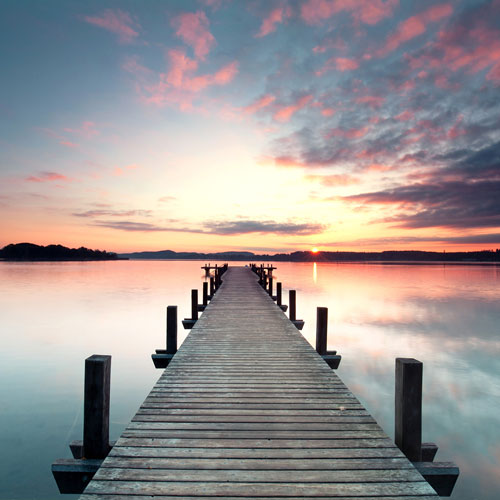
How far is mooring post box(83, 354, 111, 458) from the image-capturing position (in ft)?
12.7

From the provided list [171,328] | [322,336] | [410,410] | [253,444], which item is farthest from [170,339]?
[410,410]

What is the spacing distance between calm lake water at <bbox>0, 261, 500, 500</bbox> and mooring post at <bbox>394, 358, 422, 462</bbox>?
152 inches

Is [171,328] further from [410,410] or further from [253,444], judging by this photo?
[410,410]

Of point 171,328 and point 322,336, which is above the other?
point 171,328

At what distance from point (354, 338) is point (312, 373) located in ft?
46.8

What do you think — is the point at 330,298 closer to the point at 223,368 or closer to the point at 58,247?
the point at 223,368

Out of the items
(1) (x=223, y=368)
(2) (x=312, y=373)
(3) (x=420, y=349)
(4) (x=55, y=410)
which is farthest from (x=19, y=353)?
(3) (x=420, y=349)

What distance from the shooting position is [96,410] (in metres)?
3.93

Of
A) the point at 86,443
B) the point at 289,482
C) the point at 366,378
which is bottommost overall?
the point at 366,378

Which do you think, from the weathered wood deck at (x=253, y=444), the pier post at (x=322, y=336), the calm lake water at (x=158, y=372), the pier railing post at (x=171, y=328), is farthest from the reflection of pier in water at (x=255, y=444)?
the calm lake water at (x=158, y=372)

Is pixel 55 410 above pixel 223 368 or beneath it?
beneath

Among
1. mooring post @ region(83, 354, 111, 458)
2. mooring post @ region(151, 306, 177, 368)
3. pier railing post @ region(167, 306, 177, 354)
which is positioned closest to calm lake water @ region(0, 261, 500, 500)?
mooring post @ region(151, 306, 177, 368)

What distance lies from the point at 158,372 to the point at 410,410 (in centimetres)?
1144

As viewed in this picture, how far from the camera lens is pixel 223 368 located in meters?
5.94
